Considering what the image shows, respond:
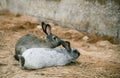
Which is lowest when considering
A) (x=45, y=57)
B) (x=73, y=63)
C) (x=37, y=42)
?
(x=73, y=63)

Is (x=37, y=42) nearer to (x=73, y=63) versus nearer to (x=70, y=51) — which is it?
(x=70, y=51)

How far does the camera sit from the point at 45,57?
20.4ft

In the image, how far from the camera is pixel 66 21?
32.0 ft

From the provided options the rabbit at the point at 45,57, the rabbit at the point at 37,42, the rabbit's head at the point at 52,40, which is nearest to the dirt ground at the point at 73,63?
the rabbit at the point at 45,57

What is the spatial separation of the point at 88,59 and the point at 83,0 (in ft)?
8.31

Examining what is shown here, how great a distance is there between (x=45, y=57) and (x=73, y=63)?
73 centimetres

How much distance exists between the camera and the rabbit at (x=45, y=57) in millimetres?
6070

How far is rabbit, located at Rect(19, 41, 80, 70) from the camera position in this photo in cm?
607

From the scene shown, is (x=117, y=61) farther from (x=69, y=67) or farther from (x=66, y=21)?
(x=66, y=21)

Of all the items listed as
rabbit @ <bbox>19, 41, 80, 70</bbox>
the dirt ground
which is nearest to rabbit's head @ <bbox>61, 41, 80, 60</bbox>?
rabbit @ <bbox>19, 41, 80, 70</bbox>

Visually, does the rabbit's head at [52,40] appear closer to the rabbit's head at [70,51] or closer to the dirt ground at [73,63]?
the rabbit's head at [70,51]

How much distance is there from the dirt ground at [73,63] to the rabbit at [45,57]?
95 millimetres

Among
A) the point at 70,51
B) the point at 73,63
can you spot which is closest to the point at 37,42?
the point at 70,51

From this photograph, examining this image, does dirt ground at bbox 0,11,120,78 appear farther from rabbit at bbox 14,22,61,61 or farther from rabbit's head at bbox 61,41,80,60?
rabbit at bbox 14,22,61,61
